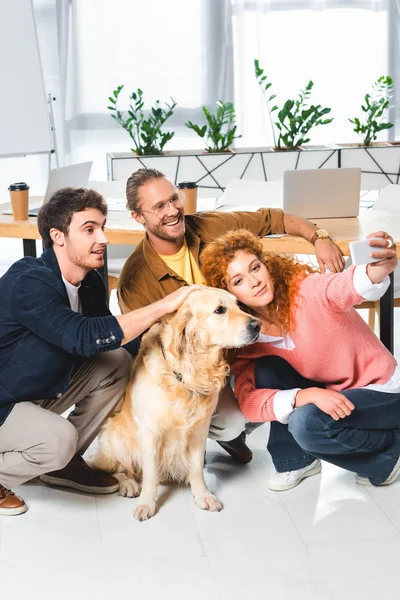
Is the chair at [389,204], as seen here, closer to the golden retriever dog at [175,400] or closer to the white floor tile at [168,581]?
the golden retriever dog at [175,400]

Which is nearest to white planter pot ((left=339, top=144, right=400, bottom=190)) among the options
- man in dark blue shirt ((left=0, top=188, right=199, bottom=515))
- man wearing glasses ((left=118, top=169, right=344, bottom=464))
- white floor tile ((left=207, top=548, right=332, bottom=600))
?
man wearing glasses ((left=118, top=169, right=344, bottom=464))

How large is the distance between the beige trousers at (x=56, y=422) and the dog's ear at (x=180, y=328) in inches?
14.9

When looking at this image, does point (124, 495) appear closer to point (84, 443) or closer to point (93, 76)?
point (84, 443)

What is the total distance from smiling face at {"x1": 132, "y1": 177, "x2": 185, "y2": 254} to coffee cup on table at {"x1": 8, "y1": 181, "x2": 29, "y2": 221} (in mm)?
892

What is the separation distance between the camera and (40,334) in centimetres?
234

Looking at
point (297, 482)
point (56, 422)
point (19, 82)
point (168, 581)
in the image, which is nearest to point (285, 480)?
point (297, 482)

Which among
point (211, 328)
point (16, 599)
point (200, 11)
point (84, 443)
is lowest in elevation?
point (16, 599)

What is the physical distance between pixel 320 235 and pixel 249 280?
58cm

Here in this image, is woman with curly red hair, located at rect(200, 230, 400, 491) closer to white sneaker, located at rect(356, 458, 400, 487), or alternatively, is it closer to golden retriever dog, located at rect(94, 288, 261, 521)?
white sneaker, located at rect(356, 458, 400, 487)

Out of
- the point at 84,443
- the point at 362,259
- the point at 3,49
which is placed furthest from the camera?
the point at 3,49

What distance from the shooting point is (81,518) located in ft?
8.12

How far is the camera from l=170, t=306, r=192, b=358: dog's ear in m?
2.28

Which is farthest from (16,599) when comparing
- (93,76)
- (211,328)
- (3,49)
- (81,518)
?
(93,76)

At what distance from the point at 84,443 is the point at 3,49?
277 centimetres
